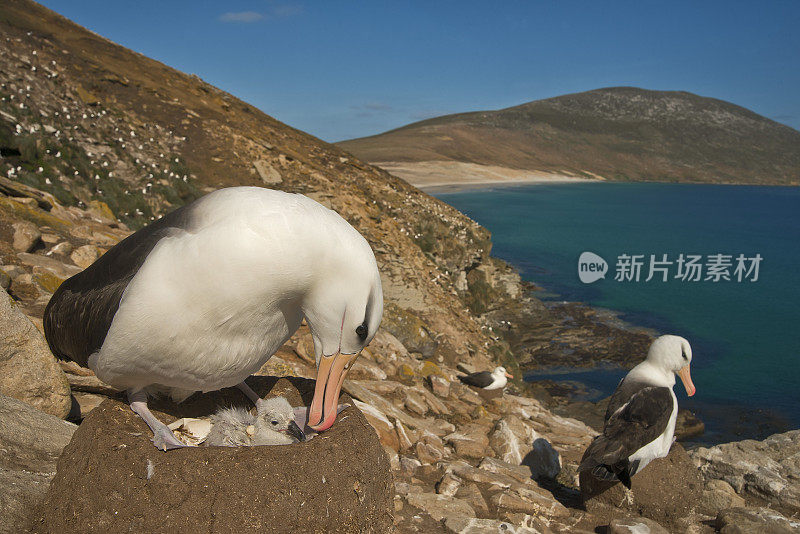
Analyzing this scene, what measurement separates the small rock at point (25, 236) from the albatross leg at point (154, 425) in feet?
13.5

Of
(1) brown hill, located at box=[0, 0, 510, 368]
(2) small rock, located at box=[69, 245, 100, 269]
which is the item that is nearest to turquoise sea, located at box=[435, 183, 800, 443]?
(1) brown hill, located at box=[0, 0, 510, 368]

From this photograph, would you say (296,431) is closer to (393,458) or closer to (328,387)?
(328,387)

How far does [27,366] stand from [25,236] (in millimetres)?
3282

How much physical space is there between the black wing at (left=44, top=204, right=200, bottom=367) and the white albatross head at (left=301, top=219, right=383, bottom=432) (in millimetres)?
813

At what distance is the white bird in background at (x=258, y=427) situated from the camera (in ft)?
11.4

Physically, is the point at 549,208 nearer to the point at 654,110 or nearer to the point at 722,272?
the point at 722,272

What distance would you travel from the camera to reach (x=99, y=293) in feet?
11.1

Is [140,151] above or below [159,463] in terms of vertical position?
above

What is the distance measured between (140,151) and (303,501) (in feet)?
41.0

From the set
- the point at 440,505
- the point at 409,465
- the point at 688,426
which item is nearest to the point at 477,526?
the point at 440,505

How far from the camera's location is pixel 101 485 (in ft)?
9.52

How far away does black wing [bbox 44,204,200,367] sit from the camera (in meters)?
3.21

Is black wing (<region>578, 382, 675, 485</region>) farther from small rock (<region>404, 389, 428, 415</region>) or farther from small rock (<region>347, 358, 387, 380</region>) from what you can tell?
small rock (<region>347, 358, 387, 380</region>)

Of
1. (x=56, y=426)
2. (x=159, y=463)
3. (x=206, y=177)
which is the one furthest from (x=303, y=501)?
(x=206, y=177)
